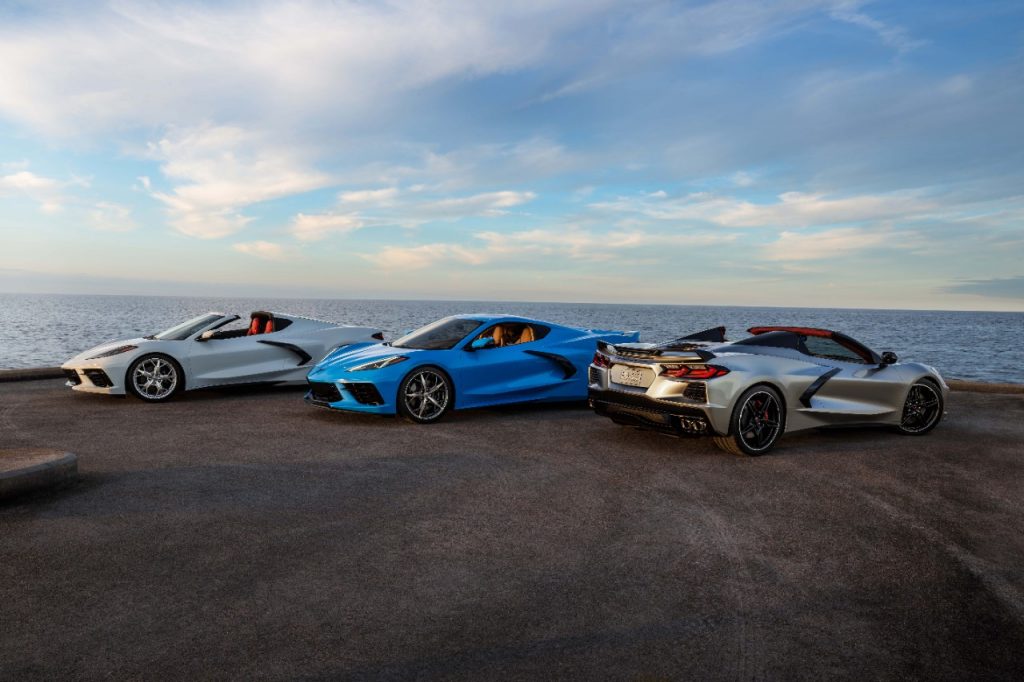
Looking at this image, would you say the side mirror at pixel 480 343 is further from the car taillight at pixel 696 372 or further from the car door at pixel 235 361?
the car door at pixel 235 361

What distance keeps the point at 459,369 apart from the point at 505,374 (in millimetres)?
689

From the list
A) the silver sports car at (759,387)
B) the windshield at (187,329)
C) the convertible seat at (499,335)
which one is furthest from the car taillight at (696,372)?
the windshield at (187,329)

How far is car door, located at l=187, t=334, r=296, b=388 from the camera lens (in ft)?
36.7

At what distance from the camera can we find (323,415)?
9719 mm

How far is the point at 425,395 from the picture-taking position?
923 centimetres

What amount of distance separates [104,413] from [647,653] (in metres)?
8.61

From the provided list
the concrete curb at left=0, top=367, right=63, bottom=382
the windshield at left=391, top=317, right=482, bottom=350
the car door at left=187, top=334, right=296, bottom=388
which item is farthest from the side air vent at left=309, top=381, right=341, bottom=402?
the concrete curb at left=0, top=367, right=63, bottom=382

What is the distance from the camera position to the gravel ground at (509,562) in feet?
10.5

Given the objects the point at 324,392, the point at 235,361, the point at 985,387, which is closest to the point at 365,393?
the point at 324,392

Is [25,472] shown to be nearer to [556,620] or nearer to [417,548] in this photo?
[417,548]

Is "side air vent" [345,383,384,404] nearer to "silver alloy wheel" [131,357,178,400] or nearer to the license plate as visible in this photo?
the license plate

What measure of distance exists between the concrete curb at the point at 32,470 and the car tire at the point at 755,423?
5.75 m

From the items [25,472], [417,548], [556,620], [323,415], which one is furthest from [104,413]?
[556,620]

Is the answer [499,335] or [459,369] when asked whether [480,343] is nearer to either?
[459,369]
